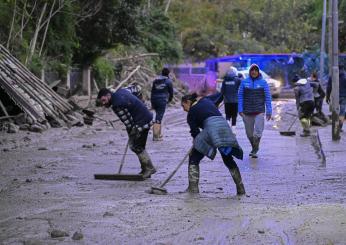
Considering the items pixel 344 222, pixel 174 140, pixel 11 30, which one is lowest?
pixel 174 140

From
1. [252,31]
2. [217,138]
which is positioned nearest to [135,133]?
[217,138]

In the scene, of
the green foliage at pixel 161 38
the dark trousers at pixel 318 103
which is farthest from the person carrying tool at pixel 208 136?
the green foliage at pixel 161 38

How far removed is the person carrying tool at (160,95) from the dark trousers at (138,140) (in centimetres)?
615

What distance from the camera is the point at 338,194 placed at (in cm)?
899

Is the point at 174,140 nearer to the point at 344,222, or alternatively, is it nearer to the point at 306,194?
the point at 306,194

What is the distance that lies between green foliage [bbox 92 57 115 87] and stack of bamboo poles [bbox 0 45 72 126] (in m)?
11.5

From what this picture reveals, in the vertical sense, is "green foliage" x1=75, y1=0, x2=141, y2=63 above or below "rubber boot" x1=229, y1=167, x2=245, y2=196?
above

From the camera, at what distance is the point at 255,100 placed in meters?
13.2

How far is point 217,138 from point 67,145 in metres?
7.95

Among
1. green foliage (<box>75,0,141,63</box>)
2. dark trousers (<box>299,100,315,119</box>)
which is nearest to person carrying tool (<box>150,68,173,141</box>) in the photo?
dark trousers (<box>299,100,315,119</box>)

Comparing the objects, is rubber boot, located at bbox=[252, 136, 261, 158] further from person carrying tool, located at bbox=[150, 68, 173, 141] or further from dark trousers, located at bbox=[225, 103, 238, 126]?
person carrying tool, located at bbox=[150, 68, 173, 141]

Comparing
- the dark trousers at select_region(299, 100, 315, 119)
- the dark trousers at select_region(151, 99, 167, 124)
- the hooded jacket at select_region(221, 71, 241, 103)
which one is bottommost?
the dark trousers at select_region(299, 100, 315, 119)

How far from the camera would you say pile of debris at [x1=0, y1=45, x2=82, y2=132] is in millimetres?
19125

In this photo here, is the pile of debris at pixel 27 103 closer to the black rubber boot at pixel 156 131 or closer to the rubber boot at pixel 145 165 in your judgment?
the black rubber boot at pixel 156 131
